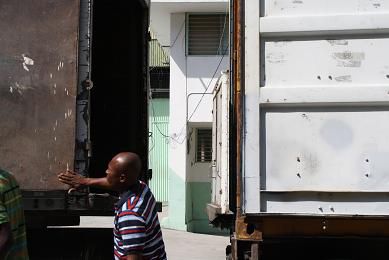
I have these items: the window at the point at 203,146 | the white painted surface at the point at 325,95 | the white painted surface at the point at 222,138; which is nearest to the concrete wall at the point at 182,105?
the window at the point at 203,146

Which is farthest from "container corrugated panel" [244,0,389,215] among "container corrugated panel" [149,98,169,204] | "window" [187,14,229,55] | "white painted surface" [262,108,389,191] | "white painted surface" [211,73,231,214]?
"container corrugated panel" [149,98,169,204]

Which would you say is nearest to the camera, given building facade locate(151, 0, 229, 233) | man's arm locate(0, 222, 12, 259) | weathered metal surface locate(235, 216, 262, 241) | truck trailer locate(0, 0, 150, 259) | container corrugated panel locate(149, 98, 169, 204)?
man's arm locate(0, 222, 12, 259)

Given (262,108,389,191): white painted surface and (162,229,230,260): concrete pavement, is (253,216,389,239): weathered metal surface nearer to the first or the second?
(262,108,389,191): white painted surface

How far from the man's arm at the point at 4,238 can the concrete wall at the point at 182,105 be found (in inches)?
395

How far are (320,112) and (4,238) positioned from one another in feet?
6.87

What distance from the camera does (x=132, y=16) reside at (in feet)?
20.2

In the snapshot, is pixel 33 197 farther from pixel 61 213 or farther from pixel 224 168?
pixel 224 168

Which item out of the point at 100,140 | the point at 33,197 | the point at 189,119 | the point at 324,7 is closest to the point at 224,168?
the point at 100,140

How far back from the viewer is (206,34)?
13297mm

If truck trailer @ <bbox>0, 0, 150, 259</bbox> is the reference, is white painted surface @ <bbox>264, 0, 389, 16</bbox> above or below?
above

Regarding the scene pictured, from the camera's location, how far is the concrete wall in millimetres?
13070

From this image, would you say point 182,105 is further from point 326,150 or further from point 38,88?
point 326,150

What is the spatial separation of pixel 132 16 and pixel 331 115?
9.90 feet

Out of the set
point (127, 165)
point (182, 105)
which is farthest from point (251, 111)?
point (182, 105)
